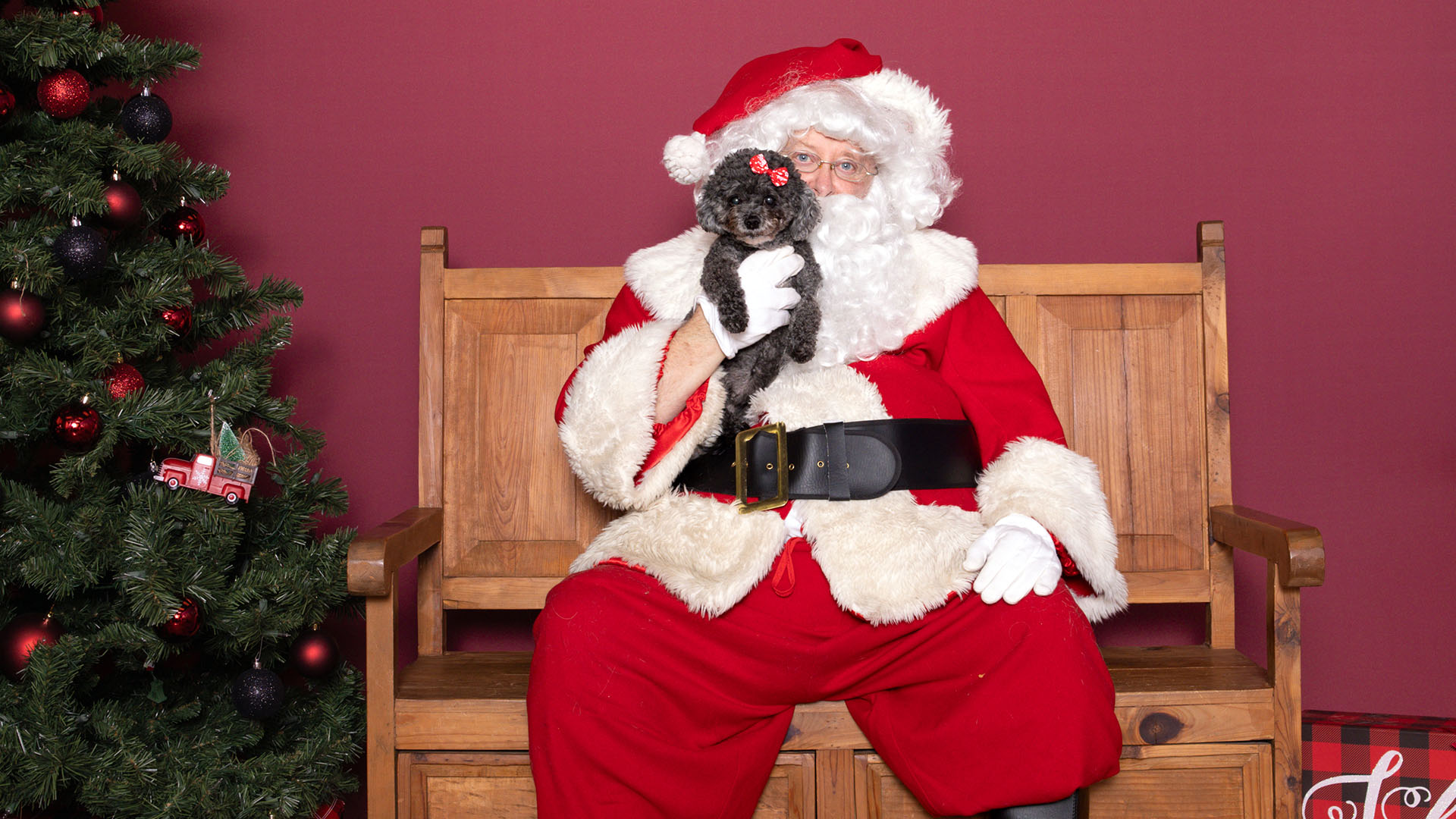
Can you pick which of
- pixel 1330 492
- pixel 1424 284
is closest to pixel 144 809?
pixel 1330 492

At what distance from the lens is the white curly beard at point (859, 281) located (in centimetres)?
172

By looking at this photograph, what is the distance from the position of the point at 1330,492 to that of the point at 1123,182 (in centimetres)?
85

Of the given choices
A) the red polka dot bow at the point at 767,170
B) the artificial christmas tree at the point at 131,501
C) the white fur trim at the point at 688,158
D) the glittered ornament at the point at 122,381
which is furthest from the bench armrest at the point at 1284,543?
the glittered ornament at the point at 122,381

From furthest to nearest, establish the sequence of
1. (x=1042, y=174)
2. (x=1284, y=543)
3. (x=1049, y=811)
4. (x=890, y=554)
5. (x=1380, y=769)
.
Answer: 1. (x=1042, y=174)
2. (x=1380, y=769)
3. (x=1284, y=543)
4. (x=890, y=554)
5. (x=1049, y=811)

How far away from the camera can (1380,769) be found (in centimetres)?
202

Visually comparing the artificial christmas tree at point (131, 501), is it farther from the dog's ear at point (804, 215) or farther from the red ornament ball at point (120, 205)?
the dog's ear at point (804, 215)

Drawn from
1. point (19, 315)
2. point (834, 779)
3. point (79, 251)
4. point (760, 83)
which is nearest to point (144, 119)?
point (79, 251)

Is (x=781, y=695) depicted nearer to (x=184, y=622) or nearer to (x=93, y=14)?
(x=184, y=622)

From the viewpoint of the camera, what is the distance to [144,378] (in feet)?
6.22

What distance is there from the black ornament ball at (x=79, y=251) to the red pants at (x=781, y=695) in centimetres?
98

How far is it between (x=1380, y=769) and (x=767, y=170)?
1686mm

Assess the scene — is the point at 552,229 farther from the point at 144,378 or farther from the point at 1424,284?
the point at 1424,284

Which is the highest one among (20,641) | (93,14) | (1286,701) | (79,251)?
(93,14)

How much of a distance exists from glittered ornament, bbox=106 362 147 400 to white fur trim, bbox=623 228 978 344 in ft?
2.92
